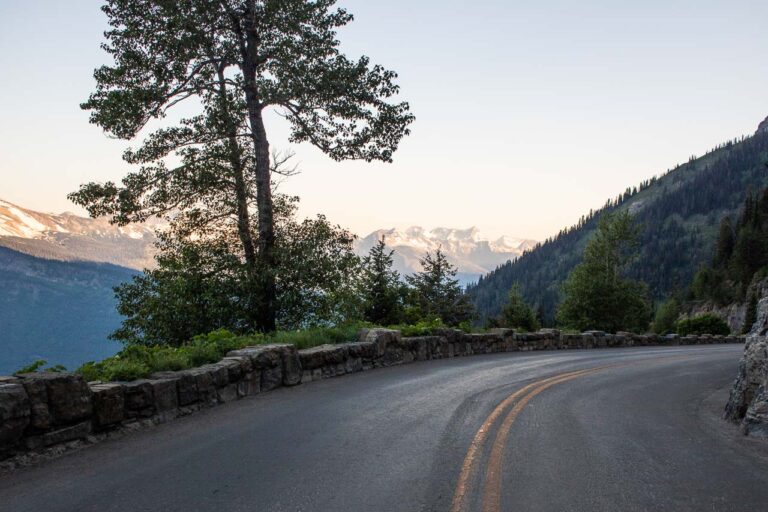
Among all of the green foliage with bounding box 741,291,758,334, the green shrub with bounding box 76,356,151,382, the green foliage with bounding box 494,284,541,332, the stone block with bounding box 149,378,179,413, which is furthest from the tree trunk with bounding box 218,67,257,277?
the green foliage with bounding box 741,291,758,334

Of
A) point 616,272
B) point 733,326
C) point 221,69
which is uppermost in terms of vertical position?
point 221,69

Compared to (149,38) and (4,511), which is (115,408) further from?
(149,38)

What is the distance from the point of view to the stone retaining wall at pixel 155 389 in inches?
254

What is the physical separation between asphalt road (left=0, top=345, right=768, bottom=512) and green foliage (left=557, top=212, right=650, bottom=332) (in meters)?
40.6

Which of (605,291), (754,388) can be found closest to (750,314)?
(605,291)

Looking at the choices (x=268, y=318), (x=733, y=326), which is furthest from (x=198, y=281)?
(x=733, y=326)

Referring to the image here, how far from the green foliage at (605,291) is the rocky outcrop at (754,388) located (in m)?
40.9

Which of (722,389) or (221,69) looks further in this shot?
(221,69)

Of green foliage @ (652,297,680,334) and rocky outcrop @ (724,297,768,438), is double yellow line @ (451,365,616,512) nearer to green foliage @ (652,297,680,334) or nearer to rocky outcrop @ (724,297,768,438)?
rocky outcrop @ (724,297,768,438)

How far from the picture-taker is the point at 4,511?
4.98m

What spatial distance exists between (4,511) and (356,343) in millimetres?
9591

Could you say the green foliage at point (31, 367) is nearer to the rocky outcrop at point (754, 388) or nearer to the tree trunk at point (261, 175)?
the tree trunk at point (261, 175)

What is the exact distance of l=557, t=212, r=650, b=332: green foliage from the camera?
4931cm

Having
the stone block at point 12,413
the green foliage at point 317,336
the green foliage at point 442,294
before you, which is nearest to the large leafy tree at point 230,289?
the green foliage at point 317,336
